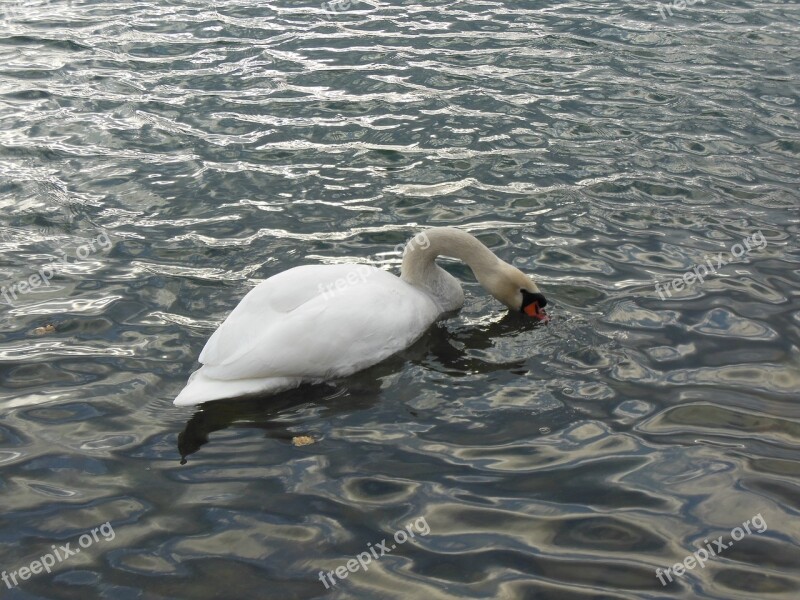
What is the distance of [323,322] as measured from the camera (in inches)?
266

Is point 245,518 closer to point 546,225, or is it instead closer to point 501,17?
point 546,225

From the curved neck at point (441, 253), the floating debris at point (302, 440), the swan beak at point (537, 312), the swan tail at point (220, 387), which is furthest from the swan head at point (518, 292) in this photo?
the floating debris at point (302, 440)

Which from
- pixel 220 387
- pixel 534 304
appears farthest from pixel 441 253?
pixel 220 387

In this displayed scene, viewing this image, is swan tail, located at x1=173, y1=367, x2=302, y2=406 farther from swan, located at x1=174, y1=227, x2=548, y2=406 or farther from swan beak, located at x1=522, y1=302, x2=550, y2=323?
swan beak, located at x1=522, y1=302, x2=550, y2=323

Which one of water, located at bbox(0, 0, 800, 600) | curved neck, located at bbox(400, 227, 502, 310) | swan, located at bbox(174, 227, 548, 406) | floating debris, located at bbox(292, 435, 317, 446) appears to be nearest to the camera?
water, located at bbox(0, 0, 800, 600)

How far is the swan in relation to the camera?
21.2ft

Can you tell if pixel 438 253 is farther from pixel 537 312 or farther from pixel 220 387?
pixel 220 387

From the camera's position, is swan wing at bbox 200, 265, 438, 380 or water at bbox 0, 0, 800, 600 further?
swan wing at bbox 200, 265, 438, 380

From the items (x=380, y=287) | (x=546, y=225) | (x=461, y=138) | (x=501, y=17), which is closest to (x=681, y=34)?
(x=501, y=17)

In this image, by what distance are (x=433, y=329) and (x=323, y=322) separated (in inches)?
54.1

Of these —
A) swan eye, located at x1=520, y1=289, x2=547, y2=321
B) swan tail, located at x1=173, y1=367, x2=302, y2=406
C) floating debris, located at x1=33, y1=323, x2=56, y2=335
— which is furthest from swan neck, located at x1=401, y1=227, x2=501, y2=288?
floating debris, located at x1=33, y1=323, x2=56, y2=335

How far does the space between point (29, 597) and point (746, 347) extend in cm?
515

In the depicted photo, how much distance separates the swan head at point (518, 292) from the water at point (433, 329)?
0.16 meters

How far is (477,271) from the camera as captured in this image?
8.16 m
